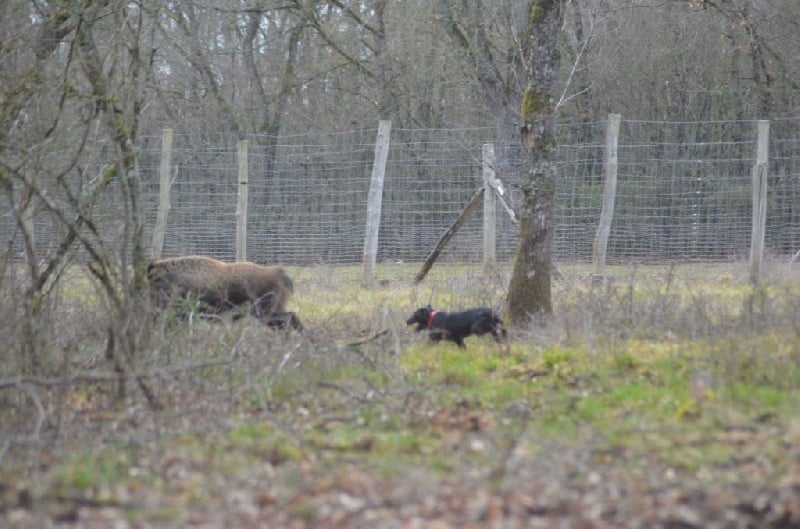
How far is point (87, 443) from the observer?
20.3ft

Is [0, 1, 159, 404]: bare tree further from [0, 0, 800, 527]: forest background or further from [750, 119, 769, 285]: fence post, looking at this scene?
[750, 119, 769, 285]: fence post

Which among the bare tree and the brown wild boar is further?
the brown wild boar

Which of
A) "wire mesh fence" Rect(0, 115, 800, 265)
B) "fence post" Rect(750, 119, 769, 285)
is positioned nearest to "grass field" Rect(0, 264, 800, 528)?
"fence post" Rect(750, 119, 769, 285)

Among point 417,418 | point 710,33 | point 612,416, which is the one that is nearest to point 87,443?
point 417,418

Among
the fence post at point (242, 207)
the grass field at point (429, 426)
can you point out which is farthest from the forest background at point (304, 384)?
the fence post at point (242, 207)

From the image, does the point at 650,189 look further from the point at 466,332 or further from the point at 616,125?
the point at 466,332

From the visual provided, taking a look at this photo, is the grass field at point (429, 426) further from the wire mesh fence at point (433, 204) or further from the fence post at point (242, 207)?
the wire mesh fence at point (433, 204)

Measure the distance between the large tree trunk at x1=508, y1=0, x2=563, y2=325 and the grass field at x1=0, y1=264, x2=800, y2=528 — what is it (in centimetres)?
38

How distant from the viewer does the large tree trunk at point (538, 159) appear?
9516mm

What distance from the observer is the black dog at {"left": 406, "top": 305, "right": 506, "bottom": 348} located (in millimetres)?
9148

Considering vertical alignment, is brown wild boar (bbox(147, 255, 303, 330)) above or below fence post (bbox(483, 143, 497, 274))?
below

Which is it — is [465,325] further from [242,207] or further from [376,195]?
[242,207]

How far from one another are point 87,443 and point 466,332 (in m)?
3.89

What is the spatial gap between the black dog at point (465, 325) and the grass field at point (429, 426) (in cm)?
14
